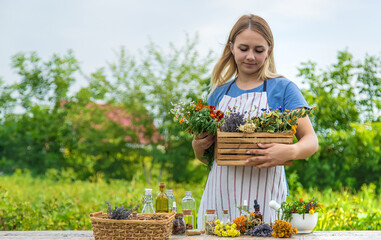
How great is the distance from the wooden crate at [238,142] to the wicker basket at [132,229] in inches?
18.7

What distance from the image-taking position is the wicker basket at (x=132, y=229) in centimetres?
229

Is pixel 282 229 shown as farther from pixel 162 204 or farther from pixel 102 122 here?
pixel 102 122

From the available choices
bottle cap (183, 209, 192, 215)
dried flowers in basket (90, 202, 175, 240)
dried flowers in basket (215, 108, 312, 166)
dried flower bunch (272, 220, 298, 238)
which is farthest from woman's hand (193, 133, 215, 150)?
dried flower bunch (272, 220, 298, 238)

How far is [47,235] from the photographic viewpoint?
3.04 metres

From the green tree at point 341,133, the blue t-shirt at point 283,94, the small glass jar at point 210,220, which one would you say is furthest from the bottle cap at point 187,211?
the green tree at point 341,133

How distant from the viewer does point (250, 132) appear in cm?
249

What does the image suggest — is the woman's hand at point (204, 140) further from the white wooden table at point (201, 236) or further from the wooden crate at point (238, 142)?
the white wooden table at point (201, 236)

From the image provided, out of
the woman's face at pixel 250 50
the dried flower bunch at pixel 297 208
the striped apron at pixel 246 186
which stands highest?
the woman's face at pixel 250 50

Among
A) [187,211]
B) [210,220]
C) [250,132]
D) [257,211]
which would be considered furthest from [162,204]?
[250,132]

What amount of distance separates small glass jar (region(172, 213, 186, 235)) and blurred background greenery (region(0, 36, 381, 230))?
3.45 meters

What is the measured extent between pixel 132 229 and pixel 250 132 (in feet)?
2.73

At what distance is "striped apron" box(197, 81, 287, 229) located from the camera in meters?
2.67

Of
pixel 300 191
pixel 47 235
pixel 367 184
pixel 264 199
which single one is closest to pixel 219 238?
pixel 264 199

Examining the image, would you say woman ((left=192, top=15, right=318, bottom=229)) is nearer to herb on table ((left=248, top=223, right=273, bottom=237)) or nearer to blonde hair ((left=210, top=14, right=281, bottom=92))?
blonde hair ((left=210, top=14, right=281, bottom=92))
